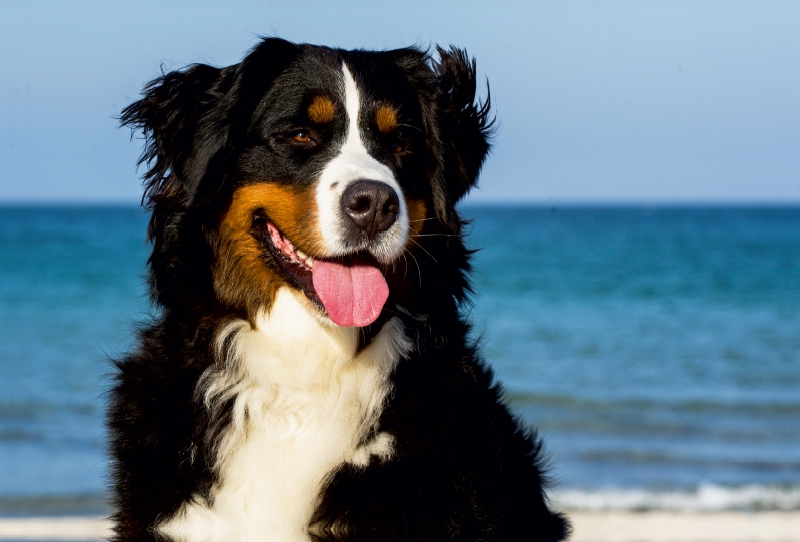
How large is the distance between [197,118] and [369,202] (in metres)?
0.76

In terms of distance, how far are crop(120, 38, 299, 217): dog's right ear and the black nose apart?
508 mm

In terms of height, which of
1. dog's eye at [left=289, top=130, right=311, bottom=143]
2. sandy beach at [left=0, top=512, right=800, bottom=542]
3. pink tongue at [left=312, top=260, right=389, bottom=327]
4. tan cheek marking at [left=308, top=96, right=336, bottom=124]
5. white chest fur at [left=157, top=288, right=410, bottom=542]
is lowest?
sandy beach at [left=0, top=512, right=800, bottom=542]

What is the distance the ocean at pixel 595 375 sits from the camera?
7.70 m

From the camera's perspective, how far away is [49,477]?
7789 millimetres

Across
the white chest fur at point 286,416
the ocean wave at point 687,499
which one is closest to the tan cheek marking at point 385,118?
the white chest fur at point 286,416

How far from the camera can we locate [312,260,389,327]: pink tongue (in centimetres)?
338

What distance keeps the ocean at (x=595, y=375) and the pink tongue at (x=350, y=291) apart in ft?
1.73

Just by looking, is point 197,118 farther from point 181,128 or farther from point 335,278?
point 335,278

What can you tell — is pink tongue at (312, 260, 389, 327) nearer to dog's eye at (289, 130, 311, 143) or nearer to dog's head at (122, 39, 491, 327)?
dog's head at (122, 39, 491, 327)

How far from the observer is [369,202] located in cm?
327

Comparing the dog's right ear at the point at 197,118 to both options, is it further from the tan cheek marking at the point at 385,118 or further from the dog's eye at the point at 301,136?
the tan cheek marking at the point at 385,118

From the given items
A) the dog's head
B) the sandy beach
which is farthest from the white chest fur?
the sandy beach

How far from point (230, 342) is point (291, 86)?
3.19 feet

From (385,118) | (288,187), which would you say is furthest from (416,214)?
(288,187)
